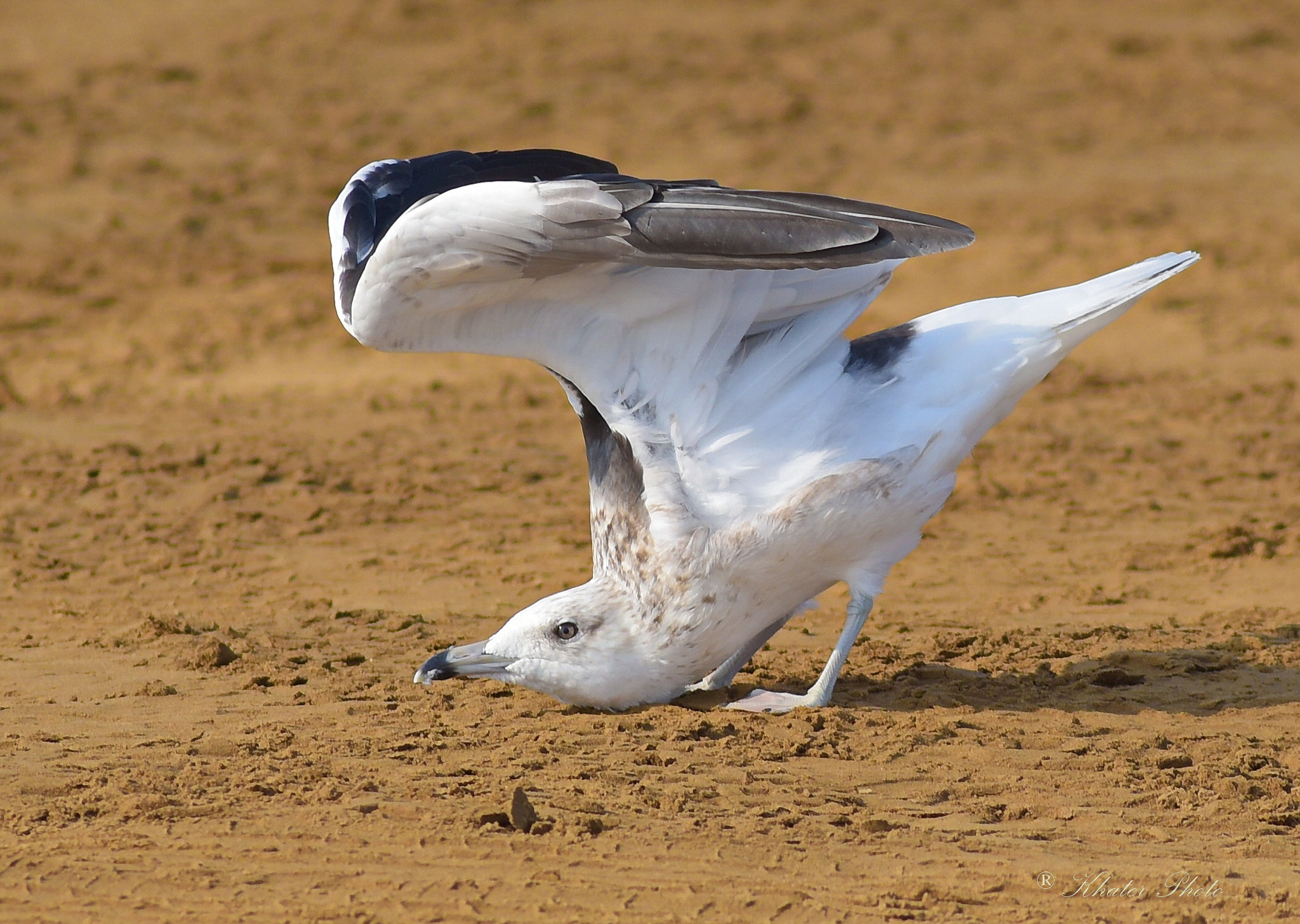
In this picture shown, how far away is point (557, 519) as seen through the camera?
26.5ft

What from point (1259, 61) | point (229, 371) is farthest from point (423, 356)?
point (1259, 61)

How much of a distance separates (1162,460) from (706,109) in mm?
9166

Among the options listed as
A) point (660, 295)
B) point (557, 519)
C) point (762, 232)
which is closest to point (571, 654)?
point (660, 295)

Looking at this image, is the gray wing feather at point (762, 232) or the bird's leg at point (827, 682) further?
the bird's leg at point (827, 682)

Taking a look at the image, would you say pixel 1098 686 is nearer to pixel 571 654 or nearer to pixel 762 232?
pixel 571 654

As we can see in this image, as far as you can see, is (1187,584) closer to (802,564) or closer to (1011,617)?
(1011,617)

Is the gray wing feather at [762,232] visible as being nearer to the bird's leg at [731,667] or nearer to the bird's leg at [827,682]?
the bird's leg at [827,682]

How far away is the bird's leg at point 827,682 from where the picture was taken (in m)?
5.23

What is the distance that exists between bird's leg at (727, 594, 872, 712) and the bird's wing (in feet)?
1.94

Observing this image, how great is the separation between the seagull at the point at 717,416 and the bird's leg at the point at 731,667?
12 centimetres

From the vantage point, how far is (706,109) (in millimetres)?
A: 16969

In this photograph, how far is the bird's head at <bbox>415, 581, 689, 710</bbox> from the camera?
5.05 metres
